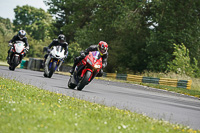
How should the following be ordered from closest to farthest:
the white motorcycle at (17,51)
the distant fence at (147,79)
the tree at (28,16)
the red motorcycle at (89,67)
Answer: the red motorcycle at (89,67) < the white motorcycle at (17,51) < the distant fence at (147,79) < the tree at (28,16)

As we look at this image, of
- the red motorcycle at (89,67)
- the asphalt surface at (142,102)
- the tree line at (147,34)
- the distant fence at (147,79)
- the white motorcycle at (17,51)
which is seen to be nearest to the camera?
the asphalt surface at (142,102)

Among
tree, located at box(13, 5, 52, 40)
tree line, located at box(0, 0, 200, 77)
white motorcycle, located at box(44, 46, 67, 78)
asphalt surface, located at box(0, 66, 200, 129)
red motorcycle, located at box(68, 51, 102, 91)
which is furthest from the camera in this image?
tree, located at box(13, 5, 52, 40)

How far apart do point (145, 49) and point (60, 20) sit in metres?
26.8

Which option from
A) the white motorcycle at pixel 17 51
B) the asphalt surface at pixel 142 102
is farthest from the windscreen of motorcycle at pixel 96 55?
the white motorcycle at pixel 17 51

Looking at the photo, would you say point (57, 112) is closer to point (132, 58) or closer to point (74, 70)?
point (74, 70)

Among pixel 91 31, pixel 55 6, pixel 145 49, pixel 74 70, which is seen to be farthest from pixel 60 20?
pixel 74 70

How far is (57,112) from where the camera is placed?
7.70 m

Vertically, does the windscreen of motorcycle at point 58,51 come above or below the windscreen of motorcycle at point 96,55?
above

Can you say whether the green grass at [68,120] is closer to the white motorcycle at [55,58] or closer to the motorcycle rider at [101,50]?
the motorcycle rider at [101,50]

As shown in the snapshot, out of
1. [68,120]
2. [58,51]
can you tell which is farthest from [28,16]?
[68,120]

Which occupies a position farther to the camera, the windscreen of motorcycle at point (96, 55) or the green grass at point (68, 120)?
the windscreen of motorcycle at point (96, 55)

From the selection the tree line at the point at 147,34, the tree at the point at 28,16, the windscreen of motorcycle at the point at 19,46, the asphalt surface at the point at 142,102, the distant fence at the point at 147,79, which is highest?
the tree at the point at 28,16

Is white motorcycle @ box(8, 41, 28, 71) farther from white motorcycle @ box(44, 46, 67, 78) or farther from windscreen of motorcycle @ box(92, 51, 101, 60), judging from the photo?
windscreen of motorcycle @ box(92, 51, 101, 60)

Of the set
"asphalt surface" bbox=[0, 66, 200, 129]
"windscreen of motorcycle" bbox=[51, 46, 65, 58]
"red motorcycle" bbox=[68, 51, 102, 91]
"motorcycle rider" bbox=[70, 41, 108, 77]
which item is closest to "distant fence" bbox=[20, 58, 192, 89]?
"asphalt surface" bbox=[0, 66, 200, 129]
